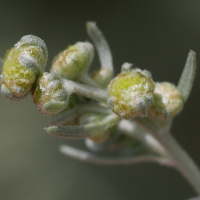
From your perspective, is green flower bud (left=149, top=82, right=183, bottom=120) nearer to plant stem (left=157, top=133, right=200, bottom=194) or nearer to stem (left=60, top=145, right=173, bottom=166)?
plant stem (left=157, top=133, right=200, bottom=194)

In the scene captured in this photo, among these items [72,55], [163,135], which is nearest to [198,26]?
[163,135]

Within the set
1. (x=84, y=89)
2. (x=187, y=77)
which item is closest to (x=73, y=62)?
(x=84, y=89)

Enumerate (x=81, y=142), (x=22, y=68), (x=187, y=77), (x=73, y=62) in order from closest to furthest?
(x=22, y=68)
(x=73, y=62)
(x=187, y=77)
(x=81, y=142)

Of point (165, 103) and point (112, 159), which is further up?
point (165, 103)

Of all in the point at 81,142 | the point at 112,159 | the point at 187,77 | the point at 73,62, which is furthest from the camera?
the point at 81,142

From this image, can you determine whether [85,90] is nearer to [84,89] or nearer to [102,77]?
[84,89]

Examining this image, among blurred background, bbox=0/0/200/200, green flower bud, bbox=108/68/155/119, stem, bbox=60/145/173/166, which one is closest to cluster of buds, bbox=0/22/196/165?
green flower bud, bbox=108/68/155/119

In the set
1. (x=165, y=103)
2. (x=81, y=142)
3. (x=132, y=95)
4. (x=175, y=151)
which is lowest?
(x=81, y=142)

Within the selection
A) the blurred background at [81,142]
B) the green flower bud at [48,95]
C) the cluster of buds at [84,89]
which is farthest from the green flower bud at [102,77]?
the blurred background at [81,142]
